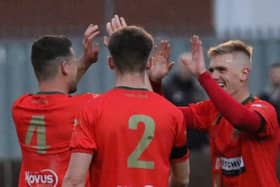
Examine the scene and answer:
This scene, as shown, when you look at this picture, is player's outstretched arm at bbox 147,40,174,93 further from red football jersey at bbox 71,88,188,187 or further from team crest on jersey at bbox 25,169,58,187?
team crest on jersey at bbox 25,169,58,187

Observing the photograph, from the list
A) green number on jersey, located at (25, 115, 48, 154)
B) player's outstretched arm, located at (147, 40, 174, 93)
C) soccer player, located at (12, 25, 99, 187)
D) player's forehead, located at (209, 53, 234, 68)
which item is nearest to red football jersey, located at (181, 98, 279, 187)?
player's forehead, located at (209, 53, 234, 68)

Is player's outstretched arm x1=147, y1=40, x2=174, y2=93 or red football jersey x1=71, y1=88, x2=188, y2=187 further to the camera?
player's outstretched arm x1=147, y1=40, x2=174, y2=93

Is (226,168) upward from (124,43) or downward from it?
downward

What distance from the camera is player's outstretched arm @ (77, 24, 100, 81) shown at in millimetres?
8680

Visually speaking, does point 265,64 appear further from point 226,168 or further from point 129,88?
point 129,88

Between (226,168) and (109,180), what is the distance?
1446 millimetres

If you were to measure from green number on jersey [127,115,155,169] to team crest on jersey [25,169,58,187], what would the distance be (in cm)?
116

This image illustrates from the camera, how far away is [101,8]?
1847 cm

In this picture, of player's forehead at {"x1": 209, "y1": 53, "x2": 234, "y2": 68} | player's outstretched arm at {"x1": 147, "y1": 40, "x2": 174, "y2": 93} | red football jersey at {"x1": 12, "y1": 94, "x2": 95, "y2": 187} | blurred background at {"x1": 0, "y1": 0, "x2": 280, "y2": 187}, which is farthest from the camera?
blurred background at {"x1": 0, "y1": 0, "x2": 280, "y2": 187}

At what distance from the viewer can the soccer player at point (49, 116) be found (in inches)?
338

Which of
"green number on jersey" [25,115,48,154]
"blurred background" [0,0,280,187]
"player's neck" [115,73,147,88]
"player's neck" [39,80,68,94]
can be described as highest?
"player's neck" [115,73,147,88]

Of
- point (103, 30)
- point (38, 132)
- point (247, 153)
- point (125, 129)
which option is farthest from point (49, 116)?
point (103, 30)

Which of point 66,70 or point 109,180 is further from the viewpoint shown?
point 66,70

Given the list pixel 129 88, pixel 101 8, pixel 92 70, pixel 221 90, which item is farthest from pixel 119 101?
pixel 101 8
